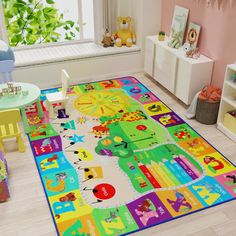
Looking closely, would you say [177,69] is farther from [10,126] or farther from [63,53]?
[10,126]

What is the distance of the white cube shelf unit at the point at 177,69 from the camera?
Answer: 159 inches

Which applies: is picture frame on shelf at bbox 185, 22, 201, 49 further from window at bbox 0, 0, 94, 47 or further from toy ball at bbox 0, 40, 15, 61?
toy ball at bbox 0, 40, 15, 61

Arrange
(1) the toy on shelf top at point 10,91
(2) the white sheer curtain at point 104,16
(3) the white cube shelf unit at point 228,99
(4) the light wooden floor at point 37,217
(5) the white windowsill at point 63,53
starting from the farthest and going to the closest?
(2) the white sheer curtain at point 104,16 → (5) the white windowsill at point 63,53 → (1) the toy on shelf top at point 10,91 → (3) the white cube shelf unit at point 228,99 → (4) the light wooden floor at point 37,217

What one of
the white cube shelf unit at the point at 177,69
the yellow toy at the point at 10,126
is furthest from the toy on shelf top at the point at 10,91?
the white cube shelf unit at the point at 177,69

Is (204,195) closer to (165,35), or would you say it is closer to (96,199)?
(96,199)

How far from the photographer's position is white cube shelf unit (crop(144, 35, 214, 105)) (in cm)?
404

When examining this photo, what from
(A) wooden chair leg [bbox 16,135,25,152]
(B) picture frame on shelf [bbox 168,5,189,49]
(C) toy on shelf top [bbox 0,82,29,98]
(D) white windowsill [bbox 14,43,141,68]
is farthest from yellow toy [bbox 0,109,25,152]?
(B) picture frame on shelf [bbox 168,5,189,49]

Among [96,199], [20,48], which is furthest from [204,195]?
[20,48]

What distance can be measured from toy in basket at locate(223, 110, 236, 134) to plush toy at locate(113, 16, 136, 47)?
211 centimetres

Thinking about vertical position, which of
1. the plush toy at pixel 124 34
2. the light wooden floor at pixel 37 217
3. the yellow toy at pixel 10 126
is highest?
the plush toy at pixel 124 34

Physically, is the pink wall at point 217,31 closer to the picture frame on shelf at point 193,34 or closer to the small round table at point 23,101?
the picture frame on shelf at point 193,34

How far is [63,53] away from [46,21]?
66 cm

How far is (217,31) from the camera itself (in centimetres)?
392

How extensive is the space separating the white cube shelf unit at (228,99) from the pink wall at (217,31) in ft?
0.85
